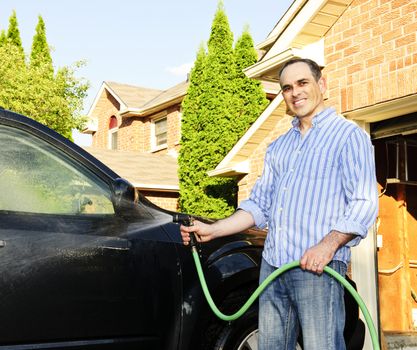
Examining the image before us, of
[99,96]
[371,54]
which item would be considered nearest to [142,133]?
[99,96]

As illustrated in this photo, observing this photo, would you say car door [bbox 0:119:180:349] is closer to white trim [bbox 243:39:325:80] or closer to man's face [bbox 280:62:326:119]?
man's face [bbox 280:62:326:119]

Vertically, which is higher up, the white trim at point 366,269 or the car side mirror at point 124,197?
the car side mirror at point 124,197

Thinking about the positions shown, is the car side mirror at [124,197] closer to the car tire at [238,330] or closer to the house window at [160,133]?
the car tire at [238,330]

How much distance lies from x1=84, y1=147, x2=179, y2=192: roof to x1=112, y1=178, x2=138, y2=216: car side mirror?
47.0 feet

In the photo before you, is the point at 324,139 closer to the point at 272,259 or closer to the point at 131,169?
the point at 272,259

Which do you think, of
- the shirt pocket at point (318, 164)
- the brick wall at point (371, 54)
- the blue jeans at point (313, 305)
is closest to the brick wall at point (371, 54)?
the brick wall at point (371, 54)

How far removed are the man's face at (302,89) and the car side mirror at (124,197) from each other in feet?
3.91

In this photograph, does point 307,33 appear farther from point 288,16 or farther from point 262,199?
point 262,199

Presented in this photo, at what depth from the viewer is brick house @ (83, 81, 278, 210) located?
19500 mm

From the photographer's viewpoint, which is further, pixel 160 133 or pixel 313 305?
pixel 160 133

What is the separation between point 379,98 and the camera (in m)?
6.87

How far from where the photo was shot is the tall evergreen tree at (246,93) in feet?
58.3

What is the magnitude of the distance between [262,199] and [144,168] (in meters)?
16.9

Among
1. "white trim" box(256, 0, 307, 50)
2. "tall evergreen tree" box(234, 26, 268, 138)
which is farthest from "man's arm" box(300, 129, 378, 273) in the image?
"tall evergreen tree" box(234, 26, 268, 138)
